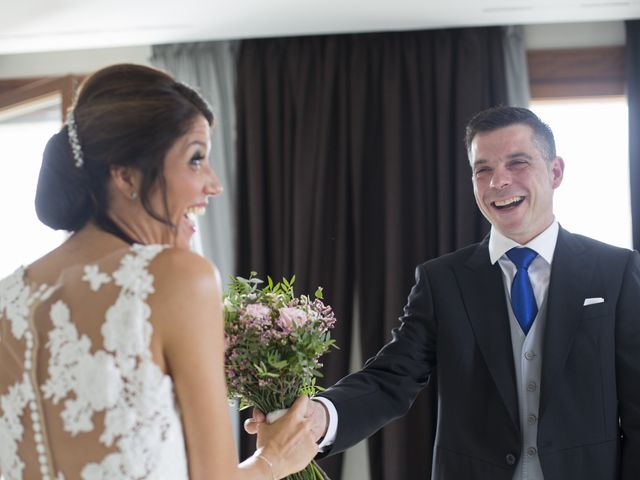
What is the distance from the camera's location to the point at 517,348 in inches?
99.3

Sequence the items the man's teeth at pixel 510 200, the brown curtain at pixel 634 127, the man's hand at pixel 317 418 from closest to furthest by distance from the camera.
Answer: the man's hand at pixel 317 418 < the man's teeth at pixel 510 200 < the brown curtain at pixel 634 127

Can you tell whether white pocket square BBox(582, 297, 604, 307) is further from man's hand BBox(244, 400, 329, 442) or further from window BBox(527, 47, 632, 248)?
window BBox(527, 47, 632, 248)

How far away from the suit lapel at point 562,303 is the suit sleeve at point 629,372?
0.41 feet

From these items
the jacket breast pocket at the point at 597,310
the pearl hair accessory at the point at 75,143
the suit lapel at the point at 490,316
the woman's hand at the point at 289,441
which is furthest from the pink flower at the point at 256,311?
the jacket breast pocket at the point at 597,310

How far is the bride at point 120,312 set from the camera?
59.9 inches

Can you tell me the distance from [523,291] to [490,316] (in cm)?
13

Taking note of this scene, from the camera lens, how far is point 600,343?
245cm

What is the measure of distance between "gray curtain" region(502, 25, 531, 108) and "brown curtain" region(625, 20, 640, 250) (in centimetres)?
57

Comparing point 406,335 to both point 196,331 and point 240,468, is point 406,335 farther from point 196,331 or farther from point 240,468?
point 196,331

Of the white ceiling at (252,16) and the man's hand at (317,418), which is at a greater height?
the white ceiling at (252,16)

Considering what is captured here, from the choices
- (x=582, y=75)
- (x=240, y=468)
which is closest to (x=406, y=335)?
(x=240, y=468)

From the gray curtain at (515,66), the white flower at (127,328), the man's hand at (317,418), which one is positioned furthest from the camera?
the gray curtain at (515,66)

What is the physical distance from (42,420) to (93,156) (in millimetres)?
514

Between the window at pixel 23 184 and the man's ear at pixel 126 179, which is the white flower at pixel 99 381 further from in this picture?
the window at pixel 23 184
